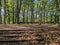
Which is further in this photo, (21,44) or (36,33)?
(36,33)

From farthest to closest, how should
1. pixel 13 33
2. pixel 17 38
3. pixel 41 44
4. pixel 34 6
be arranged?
pixel 34 6 → pixel 13 33 → pixel 17 38 → pixel 41 44

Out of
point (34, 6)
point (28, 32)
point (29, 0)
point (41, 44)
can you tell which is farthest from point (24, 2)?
point (41, 44)

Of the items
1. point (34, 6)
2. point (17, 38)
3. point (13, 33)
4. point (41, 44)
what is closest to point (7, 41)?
point (17, 38)

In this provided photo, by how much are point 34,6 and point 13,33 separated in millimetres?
22119

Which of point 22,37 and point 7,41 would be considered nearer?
point 7,41

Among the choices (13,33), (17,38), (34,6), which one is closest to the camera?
(17,38)

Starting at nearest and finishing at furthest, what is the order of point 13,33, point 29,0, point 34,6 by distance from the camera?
point 13,33, point 29,0, point 34,6

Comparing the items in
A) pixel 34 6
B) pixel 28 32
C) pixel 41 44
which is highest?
pixel 34 6

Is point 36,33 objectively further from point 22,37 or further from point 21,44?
point 21,44

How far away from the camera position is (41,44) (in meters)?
7.51

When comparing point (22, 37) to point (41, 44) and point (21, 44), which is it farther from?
point (41, 44)

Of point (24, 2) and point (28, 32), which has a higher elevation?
point (24, 2)

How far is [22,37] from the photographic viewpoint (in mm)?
8273

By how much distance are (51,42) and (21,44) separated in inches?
68.2
